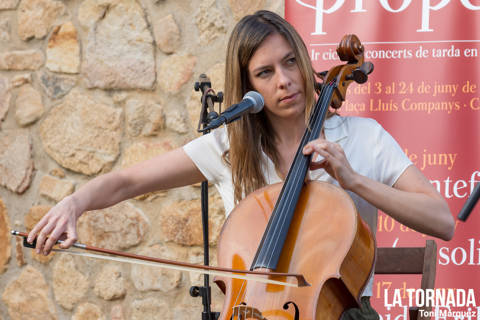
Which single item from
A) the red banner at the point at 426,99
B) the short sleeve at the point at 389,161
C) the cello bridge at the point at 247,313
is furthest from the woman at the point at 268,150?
the red banner at the point at 426,99

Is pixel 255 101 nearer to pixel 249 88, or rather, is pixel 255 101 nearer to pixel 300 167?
pixel 300 167

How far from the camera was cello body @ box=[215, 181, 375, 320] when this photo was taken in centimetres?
133

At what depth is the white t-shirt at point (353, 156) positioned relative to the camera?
167 cm

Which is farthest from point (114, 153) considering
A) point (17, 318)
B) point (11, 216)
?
point (17, 318)

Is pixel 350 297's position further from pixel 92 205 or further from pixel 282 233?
pixel 92 205

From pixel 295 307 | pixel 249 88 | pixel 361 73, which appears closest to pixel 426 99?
pixel 361 73

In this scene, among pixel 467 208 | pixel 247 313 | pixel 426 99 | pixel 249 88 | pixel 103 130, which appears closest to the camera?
pixel 467 208

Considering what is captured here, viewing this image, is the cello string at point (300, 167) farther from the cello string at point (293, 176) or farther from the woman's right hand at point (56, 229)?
the woman's right hand at point (56, 229)

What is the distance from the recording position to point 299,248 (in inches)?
55.8

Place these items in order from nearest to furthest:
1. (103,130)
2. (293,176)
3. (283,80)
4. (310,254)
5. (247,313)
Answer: (247,313)
(310,254)
(293,176)
(283,80)
(103,130)

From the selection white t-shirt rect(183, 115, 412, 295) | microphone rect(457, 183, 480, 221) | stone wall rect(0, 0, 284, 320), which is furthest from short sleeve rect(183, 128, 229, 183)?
microphone rect(457, 183, 480, 221)

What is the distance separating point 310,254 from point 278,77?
0.49 meters

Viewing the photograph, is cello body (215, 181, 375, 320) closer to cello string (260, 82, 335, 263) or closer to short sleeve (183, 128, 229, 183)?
cello string (260, 82, 335, 263)

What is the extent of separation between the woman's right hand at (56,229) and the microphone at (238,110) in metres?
0.40
